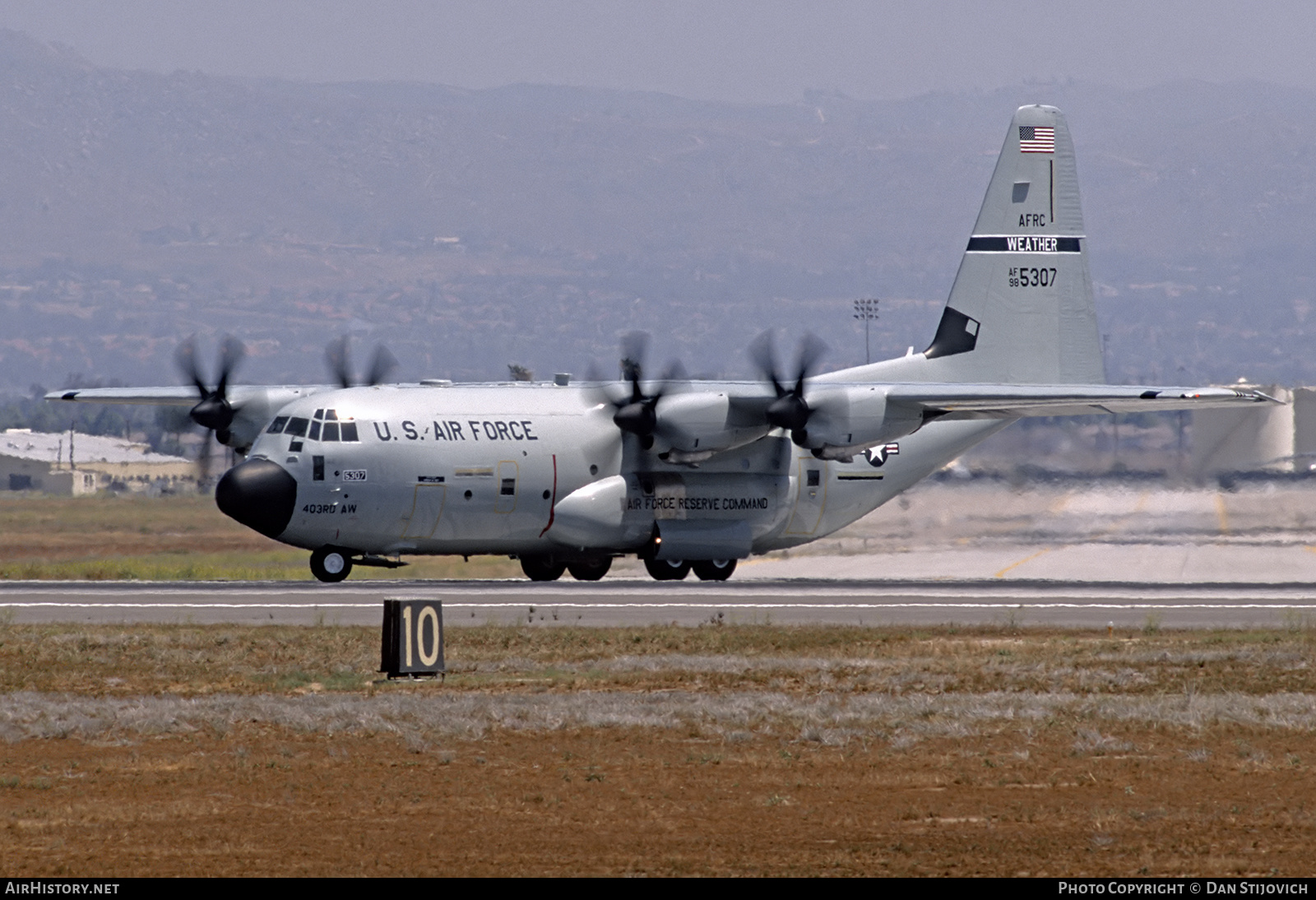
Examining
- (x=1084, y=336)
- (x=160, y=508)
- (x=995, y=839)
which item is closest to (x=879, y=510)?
(x=1084, y=336)

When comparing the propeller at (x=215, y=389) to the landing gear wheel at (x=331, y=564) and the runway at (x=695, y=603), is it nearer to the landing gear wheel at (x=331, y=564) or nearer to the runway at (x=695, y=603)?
the runway at (x=695, y=603)

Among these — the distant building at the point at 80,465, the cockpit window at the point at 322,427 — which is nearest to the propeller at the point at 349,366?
the cockpit window at the point at 322,427

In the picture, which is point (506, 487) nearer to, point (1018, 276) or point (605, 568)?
point (605, 568)

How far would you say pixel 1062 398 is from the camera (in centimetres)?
3859

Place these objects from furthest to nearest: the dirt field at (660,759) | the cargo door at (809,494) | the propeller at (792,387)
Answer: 1. the cargo door at (809,494)
2. the propeller at (792,387)
3. the dirt field at (660,759)

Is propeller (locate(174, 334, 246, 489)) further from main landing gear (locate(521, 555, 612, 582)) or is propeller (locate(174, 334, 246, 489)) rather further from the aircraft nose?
main landing gear (locate(521, 555, 612, 582))

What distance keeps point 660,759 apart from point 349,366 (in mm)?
25114

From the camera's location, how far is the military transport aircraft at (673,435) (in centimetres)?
3703

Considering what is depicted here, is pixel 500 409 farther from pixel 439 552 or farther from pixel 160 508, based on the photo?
pixel 160 508

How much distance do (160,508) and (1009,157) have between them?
4980 centimetres

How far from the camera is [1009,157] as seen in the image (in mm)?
43875

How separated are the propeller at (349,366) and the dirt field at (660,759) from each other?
1398 cm

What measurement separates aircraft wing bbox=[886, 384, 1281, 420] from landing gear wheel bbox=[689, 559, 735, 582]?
567 cm

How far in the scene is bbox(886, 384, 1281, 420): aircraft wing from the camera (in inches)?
1500
